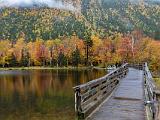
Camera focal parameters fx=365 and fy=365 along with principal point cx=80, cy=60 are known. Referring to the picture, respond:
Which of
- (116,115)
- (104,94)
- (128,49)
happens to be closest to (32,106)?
(104,94)

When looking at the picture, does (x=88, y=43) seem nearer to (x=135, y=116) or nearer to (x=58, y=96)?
(x=58, y=96)

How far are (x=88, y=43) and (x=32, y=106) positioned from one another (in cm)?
10719

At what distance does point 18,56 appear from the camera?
161375 mm

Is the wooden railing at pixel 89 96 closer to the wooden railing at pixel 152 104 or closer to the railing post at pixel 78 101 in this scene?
the railing post at pixel 78 101

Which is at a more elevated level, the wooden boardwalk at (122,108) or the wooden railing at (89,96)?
the wooden railing at (89,96)

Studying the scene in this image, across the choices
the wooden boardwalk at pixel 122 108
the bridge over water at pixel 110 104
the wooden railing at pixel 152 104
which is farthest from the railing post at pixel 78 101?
the wooden railing at pixel 152 104

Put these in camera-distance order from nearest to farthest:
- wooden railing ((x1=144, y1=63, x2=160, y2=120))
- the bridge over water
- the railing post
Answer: wooden railing ((x1=144, y1=63, x2=160, y2=120))
the bridge over water
the railing post

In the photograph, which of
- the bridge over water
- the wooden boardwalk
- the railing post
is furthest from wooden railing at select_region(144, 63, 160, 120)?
the railing post

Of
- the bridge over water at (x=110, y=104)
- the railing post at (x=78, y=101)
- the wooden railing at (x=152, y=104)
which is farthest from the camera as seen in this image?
the railing post at (x=78, y=101)

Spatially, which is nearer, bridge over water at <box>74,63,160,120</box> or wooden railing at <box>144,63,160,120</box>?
wooden railing at <box>144,63,160,120</box>

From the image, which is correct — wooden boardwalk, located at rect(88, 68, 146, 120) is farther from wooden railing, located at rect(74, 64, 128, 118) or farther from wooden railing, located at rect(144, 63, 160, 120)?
wooden railing, located at rect(144, 63, 160, 120)

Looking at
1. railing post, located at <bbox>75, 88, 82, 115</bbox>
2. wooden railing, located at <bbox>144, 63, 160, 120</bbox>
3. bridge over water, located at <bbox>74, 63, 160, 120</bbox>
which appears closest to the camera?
wooden railing, located at <bbox>144, 63, 160, 120</bbox>

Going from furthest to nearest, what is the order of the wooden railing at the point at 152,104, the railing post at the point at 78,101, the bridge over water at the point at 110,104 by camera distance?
the railing post at the point at 78,101 < the bridge over water at the point at 110,104 < the wooden railing at the point at 152,104

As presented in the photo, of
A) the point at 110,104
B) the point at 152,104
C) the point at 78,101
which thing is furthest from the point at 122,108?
the point at 152,104
